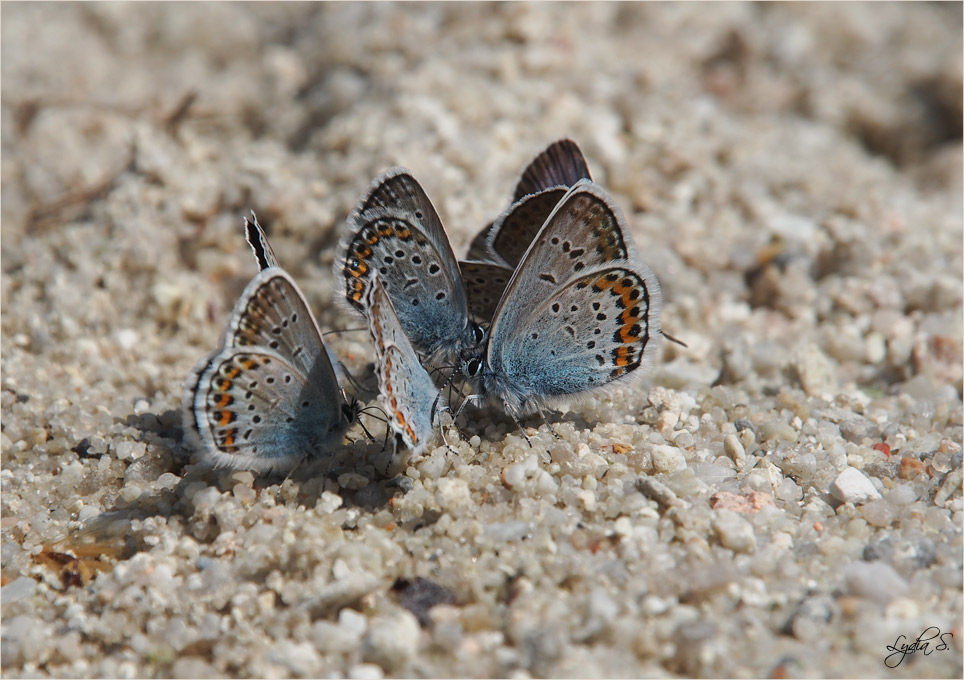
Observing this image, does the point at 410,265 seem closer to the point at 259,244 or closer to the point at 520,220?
the point at 520,220

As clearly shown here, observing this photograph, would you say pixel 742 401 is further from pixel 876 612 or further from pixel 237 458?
pixel 237 458

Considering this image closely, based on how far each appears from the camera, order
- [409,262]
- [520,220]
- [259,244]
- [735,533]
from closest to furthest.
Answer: [735,533]
[259,244]
[409,262]
[520,220]

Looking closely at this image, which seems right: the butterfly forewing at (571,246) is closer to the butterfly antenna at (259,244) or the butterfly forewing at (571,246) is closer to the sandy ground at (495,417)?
the sandy ground at (495,417)

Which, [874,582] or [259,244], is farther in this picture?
[259,244]

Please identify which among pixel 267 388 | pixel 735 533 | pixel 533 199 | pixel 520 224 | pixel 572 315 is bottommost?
pixel 735 533

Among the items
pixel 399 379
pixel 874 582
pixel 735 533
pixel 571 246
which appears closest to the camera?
pixel 874 582

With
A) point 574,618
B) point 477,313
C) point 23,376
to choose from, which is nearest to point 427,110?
point 477,313
